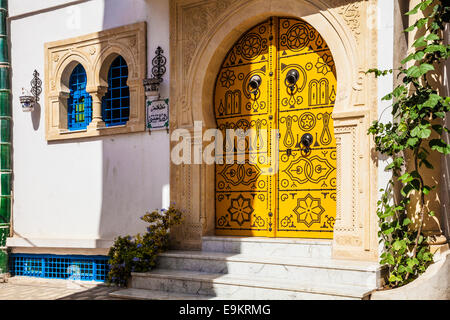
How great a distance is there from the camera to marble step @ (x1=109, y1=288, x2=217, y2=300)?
5715mm

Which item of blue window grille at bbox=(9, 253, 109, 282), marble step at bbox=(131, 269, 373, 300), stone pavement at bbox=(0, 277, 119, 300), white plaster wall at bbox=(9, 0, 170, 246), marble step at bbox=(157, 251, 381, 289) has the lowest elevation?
stone pavement at bbox=(0, 277, 119, 300)

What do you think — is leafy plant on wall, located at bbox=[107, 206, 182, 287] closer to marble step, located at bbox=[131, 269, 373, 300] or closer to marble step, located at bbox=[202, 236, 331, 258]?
marble step, located at bbox=[131, 269, 373, 300]

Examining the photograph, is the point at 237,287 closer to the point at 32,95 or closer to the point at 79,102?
the point at 79,102

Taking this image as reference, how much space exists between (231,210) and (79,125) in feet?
9.57

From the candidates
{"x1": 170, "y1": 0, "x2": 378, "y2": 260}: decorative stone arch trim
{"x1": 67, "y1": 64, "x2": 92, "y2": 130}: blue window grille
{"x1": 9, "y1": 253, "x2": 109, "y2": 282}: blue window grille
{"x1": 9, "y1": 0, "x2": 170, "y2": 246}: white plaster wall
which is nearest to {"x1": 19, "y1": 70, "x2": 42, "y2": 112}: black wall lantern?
{"x1": 9, "y1": 0, "x2": 170, "y2": 246}: white plaster wall

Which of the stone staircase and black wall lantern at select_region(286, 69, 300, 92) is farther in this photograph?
black wall lantern at select_region(286, 69, 300, 92)

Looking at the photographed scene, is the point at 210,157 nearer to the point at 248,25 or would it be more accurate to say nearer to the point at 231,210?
the point at 231,210

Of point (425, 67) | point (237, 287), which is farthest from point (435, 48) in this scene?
point (237, 287)

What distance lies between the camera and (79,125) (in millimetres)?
8344

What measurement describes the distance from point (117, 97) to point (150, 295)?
10.4 feet

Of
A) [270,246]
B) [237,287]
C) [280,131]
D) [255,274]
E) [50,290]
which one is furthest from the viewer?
[50,290]

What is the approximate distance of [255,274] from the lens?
19.1ft

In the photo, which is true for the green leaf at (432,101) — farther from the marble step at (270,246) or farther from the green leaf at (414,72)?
the marble step at (270,246)

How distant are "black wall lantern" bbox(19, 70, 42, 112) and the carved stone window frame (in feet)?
0.63
